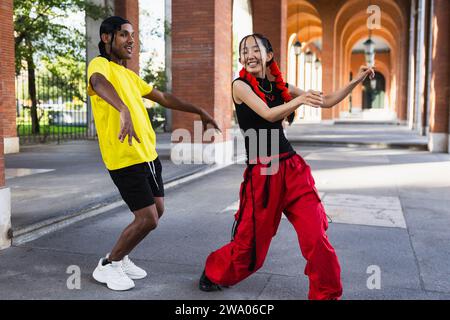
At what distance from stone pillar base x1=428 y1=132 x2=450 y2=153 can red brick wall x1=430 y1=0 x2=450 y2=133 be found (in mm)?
131

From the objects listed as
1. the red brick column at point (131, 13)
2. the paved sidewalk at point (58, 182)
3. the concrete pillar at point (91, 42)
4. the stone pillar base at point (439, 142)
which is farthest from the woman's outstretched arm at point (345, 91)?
the concrete pillar at point (91, 42)

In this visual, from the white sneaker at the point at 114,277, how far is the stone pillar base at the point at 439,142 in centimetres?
1323

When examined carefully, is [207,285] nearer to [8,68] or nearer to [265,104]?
[265,104]

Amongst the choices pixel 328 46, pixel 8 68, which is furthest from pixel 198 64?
pixel 328 46

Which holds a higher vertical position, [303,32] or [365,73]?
[303,32]

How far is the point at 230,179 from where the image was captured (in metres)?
9.52

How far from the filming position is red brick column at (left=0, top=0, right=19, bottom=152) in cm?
1323

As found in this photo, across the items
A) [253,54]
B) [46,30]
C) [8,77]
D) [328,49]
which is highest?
[328,49]

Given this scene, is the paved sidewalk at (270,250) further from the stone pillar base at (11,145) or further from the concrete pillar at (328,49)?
the concrete pillar at (328,49)

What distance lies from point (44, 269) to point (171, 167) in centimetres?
636

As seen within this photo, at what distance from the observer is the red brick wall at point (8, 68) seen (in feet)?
43.3

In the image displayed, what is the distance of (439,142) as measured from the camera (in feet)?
48.8

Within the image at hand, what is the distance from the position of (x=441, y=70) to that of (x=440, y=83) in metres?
0.38

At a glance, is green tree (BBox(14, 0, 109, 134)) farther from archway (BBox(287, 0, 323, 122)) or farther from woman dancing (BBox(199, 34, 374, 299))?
woman dancing (BBox(199, 34, 374, 299))
